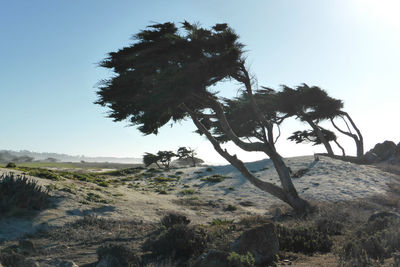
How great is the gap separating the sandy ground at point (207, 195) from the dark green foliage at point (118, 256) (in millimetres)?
5097

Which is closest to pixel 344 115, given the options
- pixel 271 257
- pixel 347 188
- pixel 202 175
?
pixel 347 188

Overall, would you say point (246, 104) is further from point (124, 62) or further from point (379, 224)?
point (379, 224)

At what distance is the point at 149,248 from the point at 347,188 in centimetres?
1843

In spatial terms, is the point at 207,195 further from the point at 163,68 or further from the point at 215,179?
the point at 163,68

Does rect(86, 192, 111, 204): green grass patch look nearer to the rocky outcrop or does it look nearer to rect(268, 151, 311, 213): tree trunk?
rect(268, 151, 311, 213): tree trunk

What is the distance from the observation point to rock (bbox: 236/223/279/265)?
20.5 feet

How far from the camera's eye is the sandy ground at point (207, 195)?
1242 centimetres

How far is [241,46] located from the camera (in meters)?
14.1

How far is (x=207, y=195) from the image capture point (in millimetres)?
22922

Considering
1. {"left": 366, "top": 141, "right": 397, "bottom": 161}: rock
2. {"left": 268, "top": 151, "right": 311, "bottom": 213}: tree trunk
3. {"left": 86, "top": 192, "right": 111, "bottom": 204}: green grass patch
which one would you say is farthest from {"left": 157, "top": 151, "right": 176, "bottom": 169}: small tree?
{"left": 268, "top": 151, "right": 311, "bottom": 213}: tree trunk

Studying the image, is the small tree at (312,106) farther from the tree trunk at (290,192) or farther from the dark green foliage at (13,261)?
the dark green foliage at (13,261)

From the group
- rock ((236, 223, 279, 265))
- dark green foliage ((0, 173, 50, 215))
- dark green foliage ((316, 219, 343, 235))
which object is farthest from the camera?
dark green foliage ((0, 173, 50, 215))

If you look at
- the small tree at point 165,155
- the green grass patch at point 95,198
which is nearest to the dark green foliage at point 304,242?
the green grass patch at point 95,198

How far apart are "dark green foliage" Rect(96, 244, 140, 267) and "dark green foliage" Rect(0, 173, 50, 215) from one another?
703 centimetres
